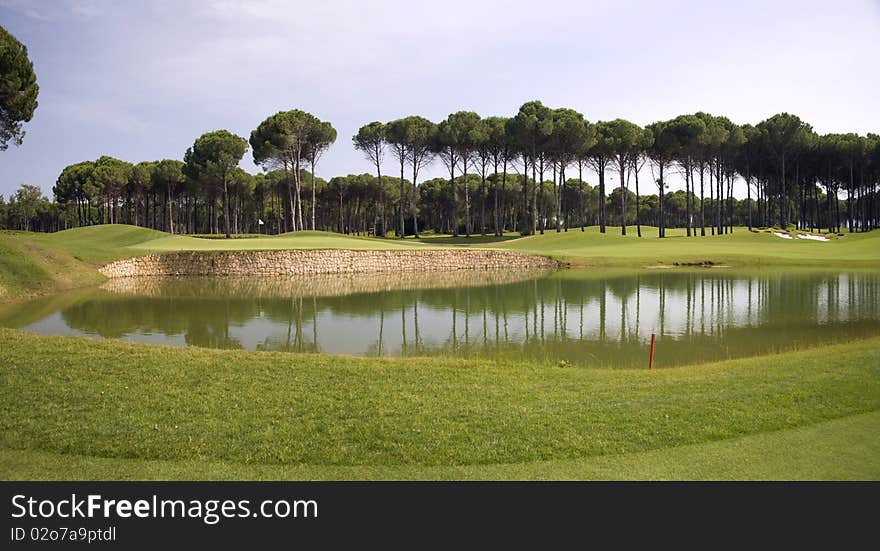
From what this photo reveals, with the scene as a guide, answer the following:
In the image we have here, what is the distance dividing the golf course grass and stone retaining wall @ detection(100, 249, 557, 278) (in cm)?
2479

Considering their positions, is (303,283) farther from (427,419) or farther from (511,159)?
(511,159)

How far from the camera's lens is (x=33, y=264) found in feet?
89.7

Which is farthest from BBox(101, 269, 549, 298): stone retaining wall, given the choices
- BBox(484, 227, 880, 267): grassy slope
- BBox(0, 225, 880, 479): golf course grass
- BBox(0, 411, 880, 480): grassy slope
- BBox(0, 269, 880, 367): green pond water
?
BBox(0, 411, 880, 480): grassy slope

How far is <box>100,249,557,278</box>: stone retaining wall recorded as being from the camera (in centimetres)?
3578

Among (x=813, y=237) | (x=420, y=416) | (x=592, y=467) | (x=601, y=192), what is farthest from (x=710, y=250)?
(x=592, y=467)

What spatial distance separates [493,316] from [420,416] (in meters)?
12.4

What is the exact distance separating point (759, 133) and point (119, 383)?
80.2m

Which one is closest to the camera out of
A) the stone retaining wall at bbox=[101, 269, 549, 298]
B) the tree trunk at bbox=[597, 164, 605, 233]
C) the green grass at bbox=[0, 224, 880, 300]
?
the stone retaining wall at bbox=[101, 269, 549, 298]

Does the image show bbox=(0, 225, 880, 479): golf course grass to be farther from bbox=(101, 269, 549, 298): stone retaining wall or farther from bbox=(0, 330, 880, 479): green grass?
bbox=(101, 269, 549, 298): stone retaining wall

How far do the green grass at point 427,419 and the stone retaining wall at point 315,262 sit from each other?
26.3 meters

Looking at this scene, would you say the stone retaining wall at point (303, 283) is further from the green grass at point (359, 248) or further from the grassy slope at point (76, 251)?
the green grass at point (359, 248)

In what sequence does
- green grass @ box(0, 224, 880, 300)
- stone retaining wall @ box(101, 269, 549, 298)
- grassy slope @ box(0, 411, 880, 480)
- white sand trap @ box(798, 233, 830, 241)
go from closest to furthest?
grassy slope @ box(0, 411, 880, 480), stone retaining wall @ box(101, 269, 549, 298), green grass @ box(0, 224, 880, 300), white sand trap @ box(798, 233, 830, 241)
